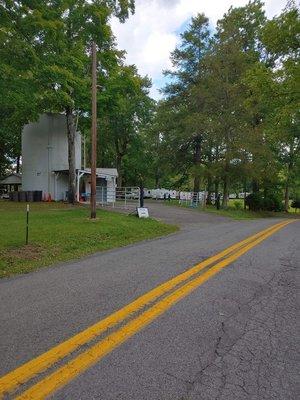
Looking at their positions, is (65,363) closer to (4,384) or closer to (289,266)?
(4,384)

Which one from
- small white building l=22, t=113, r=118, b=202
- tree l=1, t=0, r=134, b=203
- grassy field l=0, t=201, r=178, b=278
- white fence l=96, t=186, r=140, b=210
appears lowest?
grassy field l=0, t=201, r=178, b=278

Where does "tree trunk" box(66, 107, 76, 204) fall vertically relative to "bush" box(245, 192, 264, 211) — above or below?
above

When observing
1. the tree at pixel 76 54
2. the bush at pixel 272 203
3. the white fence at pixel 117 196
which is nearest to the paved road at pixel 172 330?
the tree at pixel 76 54

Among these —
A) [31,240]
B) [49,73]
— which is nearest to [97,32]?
[49,73]

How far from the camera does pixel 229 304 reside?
5117 millimetres

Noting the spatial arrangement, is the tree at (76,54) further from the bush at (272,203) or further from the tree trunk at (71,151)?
the bush at (272,203)

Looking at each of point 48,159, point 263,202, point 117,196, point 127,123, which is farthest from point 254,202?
point 127,123

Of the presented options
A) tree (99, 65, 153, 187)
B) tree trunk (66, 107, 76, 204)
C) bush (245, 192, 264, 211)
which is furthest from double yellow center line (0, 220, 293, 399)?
tree (99, 65, 153, 187)

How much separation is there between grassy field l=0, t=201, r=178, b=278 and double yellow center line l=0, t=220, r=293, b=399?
335cm

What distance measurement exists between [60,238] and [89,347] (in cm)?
808

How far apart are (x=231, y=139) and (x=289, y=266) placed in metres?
24.5

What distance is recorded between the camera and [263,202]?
38312 millimetres

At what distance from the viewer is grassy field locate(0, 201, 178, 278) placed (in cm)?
866

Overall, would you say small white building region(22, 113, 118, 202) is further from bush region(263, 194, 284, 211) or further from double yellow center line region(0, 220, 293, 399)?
double yellow center line region(0, 220, 293, 399)
